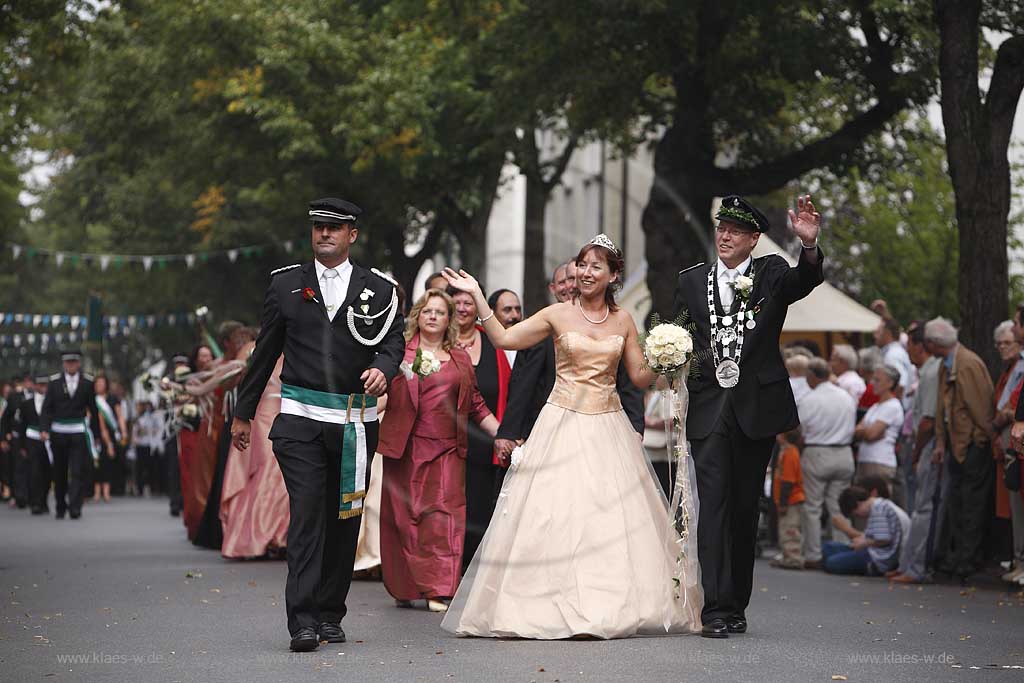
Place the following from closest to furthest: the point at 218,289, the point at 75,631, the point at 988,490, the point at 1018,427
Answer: the point at 75,631 → the point at 1018,427 → the point at 988,490 → the point at 218,289

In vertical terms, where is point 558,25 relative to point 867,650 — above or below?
above

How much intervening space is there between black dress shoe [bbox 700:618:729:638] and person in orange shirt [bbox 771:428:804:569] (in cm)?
661

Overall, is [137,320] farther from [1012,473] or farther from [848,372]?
[1012,473]

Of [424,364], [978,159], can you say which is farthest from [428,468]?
[978,159]

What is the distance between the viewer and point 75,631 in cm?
1006

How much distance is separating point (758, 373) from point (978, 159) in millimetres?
6622

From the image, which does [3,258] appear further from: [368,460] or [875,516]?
[368,460]

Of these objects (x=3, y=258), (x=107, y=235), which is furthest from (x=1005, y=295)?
(x=107, y=235)

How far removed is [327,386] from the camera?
9227 millimetres

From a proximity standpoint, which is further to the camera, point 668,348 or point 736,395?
point 736,395

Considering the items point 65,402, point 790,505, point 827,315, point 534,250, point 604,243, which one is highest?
point 534,250

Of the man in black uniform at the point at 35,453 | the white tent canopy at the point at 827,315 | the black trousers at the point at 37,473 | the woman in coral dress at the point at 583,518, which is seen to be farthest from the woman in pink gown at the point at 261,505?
the white tent canopy at the point at 827,315

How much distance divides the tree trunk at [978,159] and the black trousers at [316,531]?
7.75m

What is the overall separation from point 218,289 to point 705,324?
35377 millimetres
